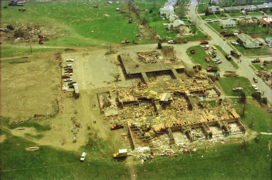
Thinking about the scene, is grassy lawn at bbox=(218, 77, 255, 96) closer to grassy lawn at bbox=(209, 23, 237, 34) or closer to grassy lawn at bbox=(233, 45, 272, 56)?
grassy lawn at bbox=(233, 45, 272, 56)

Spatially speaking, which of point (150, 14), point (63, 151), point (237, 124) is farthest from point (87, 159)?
point (150, 14)

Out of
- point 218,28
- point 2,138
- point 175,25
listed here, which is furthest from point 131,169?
point 218,28

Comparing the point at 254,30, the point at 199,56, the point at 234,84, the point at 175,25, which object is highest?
the point at 175,25

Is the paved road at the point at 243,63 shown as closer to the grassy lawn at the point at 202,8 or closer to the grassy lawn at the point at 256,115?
the grassy lawn at the point at 256,115

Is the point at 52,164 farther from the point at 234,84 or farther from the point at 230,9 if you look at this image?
the point at 230,9

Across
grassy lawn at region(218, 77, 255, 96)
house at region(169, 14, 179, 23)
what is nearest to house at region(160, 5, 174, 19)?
house at region(169, 14, 179, 23)

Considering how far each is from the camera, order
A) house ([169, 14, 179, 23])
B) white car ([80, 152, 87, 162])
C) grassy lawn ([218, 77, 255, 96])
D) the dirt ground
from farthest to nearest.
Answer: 1. house ([169, 14, 179, 23])
2. grassy lawn ([218, 77, 255, 96])
3. the dirt ground
4. white car ([80, 152, 87, 162])

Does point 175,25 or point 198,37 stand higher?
point 175,25
